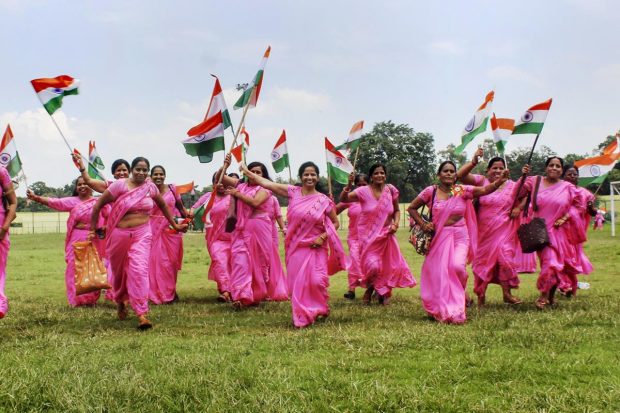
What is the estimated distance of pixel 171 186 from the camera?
9.86m

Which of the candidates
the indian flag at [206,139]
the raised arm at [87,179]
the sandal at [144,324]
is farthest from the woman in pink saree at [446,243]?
the raised arm at [87,179]

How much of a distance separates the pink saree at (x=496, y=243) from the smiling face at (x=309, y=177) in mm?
2866

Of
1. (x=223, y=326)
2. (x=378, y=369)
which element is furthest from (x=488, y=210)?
(x=378, y=369)

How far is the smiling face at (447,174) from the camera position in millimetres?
7715

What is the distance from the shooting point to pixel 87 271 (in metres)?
7.37

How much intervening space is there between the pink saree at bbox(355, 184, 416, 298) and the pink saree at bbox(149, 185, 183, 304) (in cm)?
298

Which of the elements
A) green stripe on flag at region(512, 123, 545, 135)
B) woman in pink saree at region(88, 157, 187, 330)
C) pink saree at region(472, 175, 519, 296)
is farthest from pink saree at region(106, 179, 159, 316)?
green stripe on flag at region(512, 123, 545, 135)

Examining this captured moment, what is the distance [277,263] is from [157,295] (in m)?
1.96

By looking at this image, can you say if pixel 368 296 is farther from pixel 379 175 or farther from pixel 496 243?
pixel 496 243

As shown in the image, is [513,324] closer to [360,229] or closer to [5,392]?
[360,229]

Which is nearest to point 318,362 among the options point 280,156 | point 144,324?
point 144,324

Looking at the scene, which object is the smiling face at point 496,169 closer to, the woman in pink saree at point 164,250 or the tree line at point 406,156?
the woman in pink saree at point 164,250

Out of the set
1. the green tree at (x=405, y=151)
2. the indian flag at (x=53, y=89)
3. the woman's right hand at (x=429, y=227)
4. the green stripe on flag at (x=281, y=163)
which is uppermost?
the green tree at (x=405, y=151)

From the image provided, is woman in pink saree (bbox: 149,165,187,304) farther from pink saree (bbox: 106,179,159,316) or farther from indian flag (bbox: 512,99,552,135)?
indian flag (bbox: 512,99,552,135)
